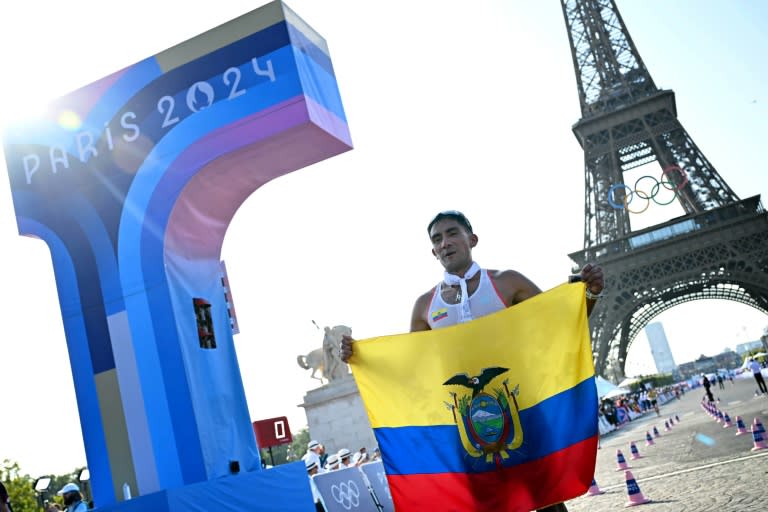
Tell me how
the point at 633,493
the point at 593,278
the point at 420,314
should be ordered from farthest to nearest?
1. the point at 633,493
2. the point at 420,314
3. the point at 593,278

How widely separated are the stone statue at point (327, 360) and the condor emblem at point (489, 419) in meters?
21.9

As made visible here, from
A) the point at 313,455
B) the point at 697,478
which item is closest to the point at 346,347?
the point at 697,478

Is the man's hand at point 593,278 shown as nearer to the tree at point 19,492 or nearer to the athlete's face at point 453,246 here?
the athlete's face at point 453,246

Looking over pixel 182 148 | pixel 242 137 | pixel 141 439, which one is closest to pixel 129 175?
pixel 182 148

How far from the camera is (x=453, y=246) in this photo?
4.51 metres

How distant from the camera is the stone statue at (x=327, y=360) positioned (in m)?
26.4

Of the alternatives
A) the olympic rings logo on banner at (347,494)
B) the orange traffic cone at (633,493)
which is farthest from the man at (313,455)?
the orange traffic cone at (633,493)

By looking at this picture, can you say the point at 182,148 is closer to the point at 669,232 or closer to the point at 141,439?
the point at 141,439

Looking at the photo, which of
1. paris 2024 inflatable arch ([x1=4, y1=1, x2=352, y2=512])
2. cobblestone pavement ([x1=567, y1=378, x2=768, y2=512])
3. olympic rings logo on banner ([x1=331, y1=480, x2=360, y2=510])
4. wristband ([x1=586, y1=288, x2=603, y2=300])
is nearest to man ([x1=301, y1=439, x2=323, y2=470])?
olympic rings logo on banner ([x1=331, y1=480, x2=360, y2=510])

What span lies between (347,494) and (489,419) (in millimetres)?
8770

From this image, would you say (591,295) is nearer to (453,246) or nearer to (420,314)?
(453,246)

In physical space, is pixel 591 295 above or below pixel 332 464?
above

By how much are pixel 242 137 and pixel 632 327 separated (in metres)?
63.4

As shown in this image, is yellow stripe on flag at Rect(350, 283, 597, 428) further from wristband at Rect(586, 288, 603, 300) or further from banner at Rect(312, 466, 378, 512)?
banner at Rect(312, 466, 378, 512)
